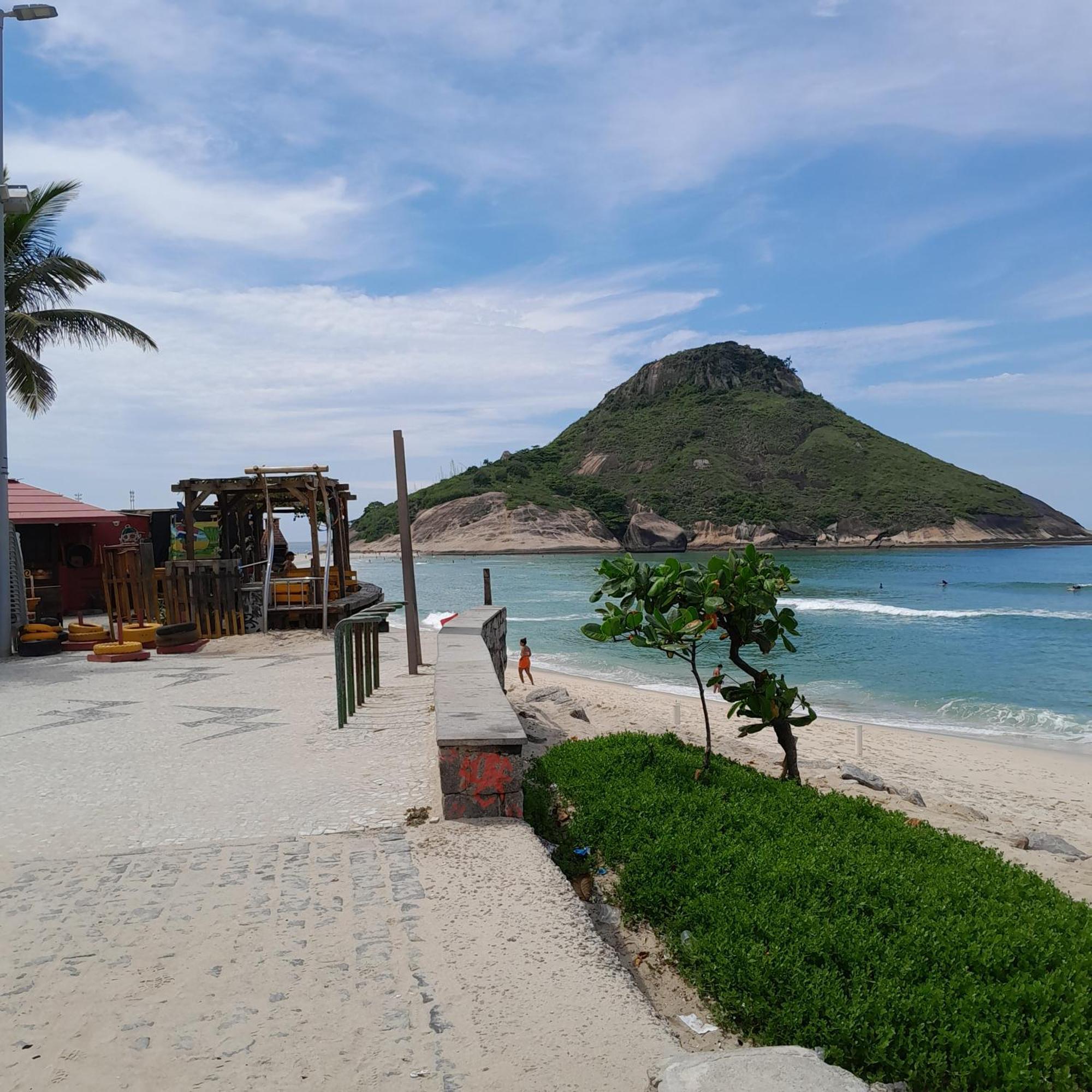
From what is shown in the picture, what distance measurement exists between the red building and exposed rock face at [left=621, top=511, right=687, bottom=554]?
8549 centimetres

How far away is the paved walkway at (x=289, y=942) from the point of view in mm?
2707

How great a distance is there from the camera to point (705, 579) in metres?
Result: 5.93

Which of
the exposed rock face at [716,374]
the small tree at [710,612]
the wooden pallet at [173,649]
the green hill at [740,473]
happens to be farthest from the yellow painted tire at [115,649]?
the exposed rock face at [716,374]

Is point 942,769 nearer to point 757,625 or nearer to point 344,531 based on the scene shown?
point 757,625

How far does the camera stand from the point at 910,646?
29594 millimetres

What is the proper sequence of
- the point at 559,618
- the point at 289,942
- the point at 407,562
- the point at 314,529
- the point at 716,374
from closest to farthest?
the point at 289,942 < the point at 407,562 < the point at 314,529 < the point at 559,618 < the point at 716,374

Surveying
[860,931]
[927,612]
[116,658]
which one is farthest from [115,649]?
[927,612]

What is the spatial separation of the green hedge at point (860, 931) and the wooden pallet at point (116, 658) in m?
9.73

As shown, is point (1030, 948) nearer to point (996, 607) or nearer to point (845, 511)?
point (996, 607)

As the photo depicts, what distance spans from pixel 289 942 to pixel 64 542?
18211 mm

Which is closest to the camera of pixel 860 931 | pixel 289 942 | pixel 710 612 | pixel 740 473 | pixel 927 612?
pixel 860 931

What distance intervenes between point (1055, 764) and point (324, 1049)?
49.5 feet

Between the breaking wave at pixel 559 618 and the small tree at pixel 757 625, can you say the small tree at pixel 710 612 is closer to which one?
the small tree at pixel 757 625

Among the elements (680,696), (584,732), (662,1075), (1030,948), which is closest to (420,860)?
(662,1075)
